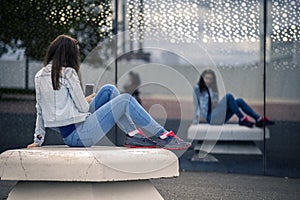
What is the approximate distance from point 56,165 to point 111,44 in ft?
14.5

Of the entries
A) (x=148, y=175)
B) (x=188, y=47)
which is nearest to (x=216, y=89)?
(x=188, y=47)

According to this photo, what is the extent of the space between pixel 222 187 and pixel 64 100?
2654 mm

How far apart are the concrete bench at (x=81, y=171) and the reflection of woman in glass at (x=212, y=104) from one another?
3.67 m

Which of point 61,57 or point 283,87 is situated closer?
point 61,57

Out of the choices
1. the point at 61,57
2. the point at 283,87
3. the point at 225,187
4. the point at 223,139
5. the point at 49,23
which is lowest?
the point at 225,187

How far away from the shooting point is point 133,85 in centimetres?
870

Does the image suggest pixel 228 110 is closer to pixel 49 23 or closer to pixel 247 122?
pixel 247 122

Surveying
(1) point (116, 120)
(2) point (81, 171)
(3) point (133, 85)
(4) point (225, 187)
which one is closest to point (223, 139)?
(3) point (133, 85)

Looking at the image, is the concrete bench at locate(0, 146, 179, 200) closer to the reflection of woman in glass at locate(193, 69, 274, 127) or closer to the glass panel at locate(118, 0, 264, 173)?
the glass panel at locate(118, 0, 264, 173)

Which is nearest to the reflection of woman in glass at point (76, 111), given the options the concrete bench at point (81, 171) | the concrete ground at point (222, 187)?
the concrete bench at point (81, 171)

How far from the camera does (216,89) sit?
859 cm

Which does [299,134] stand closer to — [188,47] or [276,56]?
[276,56]

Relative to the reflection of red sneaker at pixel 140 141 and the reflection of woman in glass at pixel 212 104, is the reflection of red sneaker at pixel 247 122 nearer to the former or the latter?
the reflection of woman in glass at pixel 212 104

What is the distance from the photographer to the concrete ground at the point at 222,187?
21.0ft
